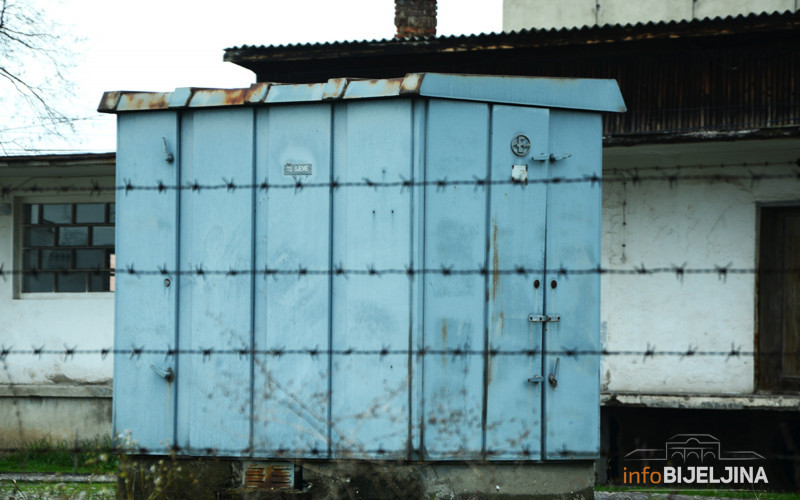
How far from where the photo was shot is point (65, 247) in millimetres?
11828

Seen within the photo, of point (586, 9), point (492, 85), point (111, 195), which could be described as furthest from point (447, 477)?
point (586, 9)

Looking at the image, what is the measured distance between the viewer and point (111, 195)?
11.6m

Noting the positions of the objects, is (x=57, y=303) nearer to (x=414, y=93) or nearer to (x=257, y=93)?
(x=257, y=93)

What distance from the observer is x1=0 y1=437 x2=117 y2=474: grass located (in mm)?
9969

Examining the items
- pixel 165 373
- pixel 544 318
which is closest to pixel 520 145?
pixel 544 318

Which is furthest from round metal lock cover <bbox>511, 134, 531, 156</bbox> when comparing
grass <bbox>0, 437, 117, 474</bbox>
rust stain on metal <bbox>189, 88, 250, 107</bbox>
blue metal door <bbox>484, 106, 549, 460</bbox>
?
grass <bbox>0, 437, 117, 474</bbox>

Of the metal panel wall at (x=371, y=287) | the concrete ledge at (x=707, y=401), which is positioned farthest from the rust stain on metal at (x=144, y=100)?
the concrete ledge at (x=707, y=401)

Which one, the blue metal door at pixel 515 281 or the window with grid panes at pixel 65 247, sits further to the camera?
the window with grid panes at pixel 65 247

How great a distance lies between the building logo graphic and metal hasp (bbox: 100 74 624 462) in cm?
458

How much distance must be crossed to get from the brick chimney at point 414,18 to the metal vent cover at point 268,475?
10279 millimetres

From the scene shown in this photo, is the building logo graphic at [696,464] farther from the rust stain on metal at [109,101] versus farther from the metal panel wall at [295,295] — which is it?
the rust stain on metal at [109,101]

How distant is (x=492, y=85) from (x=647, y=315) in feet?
17.2

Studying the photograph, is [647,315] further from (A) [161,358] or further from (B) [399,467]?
(A) [161,358]

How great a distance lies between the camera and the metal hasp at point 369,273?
580 cm
